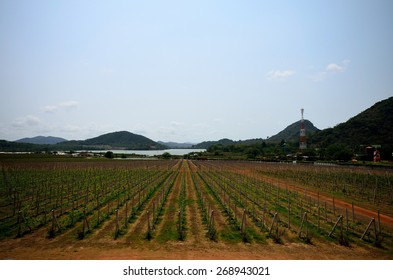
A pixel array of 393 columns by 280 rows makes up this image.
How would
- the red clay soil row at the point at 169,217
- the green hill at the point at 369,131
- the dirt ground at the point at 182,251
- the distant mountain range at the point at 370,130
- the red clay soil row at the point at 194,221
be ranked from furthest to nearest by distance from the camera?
the distant mountain range at the point at 370,130 < the green hill at the point at 369,131 < the red clay soil row at the point at 169,217 < the red clay soil row at the point at 194,221 < the dirt ground at the point at 182,251

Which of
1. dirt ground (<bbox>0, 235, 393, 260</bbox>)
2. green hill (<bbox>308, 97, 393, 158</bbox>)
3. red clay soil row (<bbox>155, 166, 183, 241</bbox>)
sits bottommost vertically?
dirt ground (<bbox>0, 235, 393, 260</bbox>)

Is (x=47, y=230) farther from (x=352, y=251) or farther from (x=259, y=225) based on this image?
(x=352, y=251)

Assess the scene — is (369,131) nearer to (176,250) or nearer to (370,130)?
(370,130)

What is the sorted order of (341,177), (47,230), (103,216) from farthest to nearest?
(341,177) → (103,216) → (47,230)

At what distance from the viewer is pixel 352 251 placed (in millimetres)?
10836

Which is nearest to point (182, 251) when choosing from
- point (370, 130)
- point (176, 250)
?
point (176, 250)

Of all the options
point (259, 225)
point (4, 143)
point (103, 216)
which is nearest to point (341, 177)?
point (259, 225)

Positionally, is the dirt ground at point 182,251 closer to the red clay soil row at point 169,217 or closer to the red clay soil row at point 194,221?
the red clay soil row at point 194,221

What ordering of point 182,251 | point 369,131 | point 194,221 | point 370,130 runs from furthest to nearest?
point 369,131
point 370,130
point 194,221
point 182,251

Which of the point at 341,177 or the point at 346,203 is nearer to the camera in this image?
the point at 346,203

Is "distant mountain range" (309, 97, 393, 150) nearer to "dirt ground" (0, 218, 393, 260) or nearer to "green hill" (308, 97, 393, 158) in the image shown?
"green hill" (308, 97, 393, 158)

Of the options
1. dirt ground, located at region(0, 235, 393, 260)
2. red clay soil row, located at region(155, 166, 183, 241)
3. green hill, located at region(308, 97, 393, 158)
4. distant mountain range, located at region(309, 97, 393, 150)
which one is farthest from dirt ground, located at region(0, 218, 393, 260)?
distant mountain range, located at region(309, 97, 393, 150)

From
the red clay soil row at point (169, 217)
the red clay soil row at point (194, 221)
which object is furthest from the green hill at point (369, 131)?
the red clay soil row at point (169, 217)
